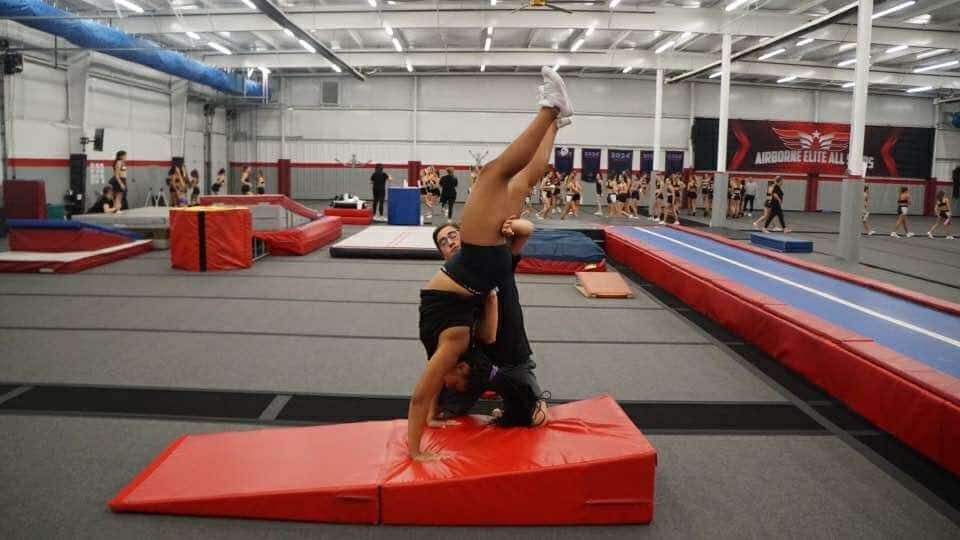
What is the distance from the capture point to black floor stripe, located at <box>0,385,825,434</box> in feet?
12.1

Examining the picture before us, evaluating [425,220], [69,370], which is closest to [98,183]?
[425,220]

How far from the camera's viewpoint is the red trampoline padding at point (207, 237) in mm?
8594

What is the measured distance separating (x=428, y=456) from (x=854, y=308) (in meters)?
4.47

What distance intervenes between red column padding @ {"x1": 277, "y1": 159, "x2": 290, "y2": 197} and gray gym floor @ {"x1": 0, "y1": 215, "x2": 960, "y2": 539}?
643 inches

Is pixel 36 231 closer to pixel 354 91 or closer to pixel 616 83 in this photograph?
pixel 354 91

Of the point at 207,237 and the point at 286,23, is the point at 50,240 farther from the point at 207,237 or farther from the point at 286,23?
the point at 286,23

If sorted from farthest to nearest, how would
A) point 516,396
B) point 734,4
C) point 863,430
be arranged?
point 734,4
point 863,430
point 516,396

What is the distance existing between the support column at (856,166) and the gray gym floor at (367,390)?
4.82 meters

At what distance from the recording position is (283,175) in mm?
24000

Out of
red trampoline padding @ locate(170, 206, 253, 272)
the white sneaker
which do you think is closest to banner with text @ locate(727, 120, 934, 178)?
red trampoline padding @ locate(170, 206, 253, 272)

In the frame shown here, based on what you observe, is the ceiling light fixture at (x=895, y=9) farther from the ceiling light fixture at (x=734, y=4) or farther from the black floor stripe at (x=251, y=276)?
the black floor stripe at (x=251, y=276)

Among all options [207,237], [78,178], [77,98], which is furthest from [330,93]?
[207,237]

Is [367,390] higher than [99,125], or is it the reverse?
[99,125]

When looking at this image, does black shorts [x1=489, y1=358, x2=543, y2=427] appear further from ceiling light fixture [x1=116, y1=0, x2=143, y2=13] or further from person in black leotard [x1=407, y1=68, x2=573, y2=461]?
ceiling light fixture [x1=116, y1=0, x2=143, y2=13]
